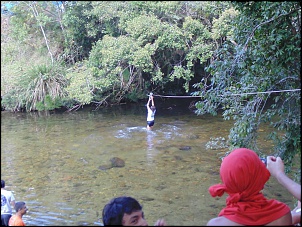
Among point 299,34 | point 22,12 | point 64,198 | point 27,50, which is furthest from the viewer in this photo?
point 27,50

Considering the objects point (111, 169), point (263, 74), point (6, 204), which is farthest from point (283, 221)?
point (111, 169)

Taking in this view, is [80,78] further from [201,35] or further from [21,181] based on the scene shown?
[21,181]

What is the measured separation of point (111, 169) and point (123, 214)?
7.12m

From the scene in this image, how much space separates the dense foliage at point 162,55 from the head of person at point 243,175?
4.93ft

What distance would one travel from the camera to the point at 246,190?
5.34ft

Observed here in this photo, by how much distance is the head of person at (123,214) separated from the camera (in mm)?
1666

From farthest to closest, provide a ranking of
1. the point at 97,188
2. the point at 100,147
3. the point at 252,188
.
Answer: the point at 100,147 → the point at 97,188 → the point at 252,188

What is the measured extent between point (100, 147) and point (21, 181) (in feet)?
9.69

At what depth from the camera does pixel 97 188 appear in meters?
7.50

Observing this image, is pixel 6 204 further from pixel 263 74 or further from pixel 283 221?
pixel 283 221

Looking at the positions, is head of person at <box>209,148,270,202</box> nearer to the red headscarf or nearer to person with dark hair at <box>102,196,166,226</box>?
the red headscarf

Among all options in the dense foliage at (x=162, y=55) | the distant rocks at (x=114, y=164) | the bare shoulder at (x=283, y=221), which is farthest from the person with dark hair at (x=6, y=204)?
the distant rocks at (x=114, y=164)

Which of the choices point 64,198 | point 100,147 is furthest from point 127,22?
point 64,198

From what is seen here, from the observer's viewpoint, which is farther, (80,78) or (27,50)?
(80,78)
